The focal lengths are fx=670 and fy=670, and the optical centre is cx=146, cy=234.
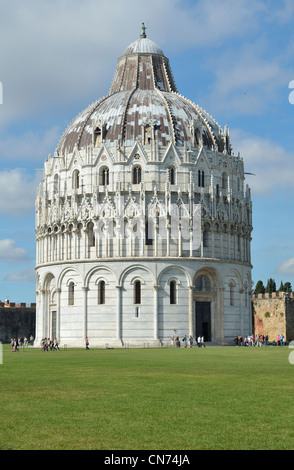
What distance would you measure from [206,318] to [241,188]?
17081 mm

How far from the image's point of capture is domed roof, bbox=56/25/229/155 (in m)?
74.4

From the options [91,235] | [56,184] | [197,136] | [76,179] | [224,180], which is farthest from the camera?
[56,184]

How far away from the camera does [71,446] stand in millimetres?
12758

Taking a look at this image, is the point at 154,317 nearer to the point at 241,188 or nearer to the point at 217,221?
the point at 217,221

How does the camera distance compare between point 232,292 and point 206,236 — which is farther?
point 232,292

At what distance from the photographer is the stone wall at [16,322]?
93.8m

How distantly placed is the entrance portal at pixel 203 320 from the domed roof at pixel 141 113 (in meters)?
17.9

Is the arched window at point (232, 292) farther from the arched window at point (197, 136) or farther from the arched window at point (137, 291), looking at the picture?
the arched window at point (197, 136)

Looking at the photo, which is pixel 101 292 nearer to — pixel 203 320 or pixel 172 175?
pixel 203 320

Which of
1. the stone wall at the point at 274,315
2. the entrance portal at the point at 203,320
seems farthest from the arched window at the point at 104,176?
the stone wall at the point at 274,315

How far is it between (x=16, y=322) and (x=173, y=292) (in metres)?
33.4

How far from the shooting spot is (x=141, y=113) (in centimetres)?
7512

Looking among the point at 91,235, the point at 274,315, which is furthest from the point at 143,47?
the point at 274,315

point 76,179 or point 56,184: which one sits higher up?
point 76,179
